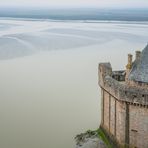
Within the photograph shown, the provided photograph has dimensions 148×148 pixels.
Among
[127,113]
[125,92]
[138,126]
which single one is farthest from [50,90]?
[138,126]

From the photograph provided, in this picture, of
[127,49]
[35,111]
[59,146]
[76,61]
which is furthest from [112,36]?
[59,146]

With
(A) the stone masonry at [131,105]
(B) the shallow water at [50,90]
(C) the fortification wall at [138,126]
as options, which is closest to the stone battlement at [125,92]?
(A) the stone masonry at [131,105]

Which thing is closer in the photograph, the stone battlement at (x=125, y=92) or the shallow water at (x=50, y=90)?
the stone battlement at (x=125, y=92)

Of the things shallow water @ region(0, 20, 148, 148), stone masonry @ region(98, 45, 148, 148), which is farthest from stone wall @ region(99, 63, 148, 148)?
shallow water @ region(0, 20, 148, 148)

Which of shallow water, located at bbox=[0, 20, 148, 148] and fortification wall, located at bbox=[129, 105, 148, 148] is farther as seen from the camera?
shallow water, located at bbox=[0, 20, 148, 148]

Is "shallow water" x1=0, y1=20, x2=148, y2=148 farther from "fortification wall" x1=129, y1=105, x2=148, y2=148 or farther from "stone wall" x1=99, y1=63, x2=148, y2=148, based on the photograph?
"fortification wall" x1=129, y1=105, x2=148, y2=148

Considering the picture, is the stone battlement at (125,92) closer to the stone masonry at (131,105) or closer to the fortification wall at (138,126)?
the stone masonry at (131,105)

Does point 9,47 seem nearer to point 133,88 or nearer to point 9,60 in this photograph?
point 9,60

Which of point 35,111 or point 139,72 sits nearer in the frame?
point 139,72
